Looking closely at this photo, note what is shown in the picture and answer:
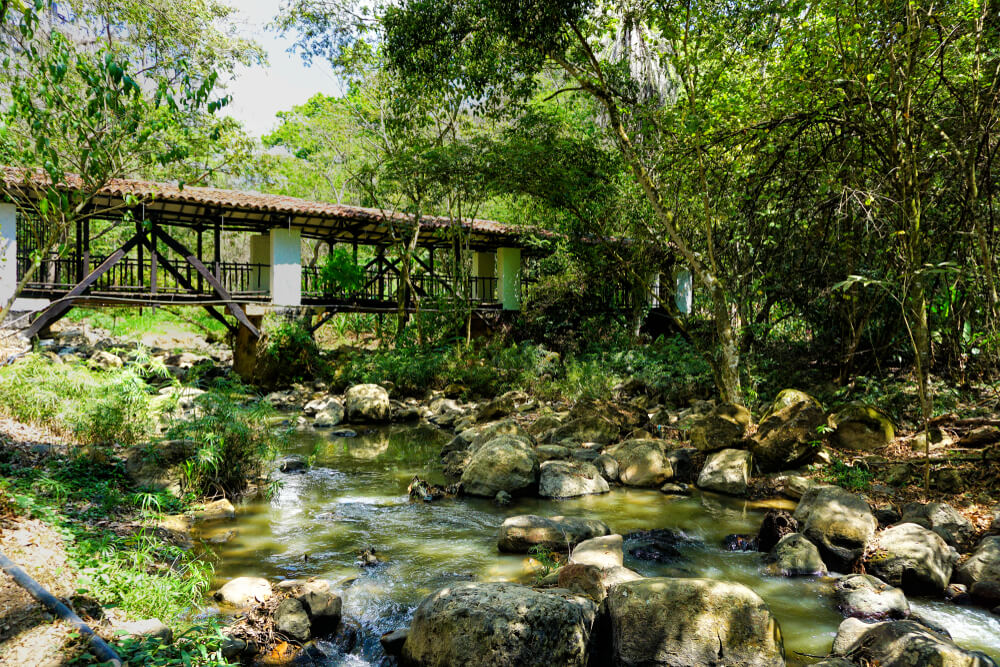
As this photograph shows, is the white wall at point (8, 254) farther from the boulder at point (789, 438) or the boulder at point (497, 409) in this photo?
the boulder at point (789, 438)

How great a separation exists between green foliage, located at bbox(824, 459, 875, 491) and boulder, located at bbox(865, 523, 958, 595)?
165cm

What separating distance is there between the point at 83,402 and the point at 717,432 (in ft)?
24.4

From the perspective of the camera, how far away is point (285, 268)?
1544 centimetres

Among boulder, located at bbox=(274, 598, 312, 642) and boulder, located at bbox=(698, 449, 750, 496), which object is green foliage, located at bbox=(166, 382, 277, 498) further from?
boulder, located at bbox=(698, 449, 750, 496)

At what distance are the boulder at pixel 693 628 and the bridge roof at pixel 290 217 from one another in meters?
11.3

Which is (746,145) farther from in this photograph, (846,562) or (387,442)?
(387,442)

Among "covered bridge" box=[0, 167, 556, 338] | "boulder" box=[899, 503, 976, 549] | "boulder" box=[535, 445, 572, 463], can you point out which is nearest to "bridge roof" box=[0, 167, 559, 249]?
"covered bridge" box=[0, 167, 556, 338]

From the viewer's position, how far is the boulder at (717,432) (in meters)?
8.02

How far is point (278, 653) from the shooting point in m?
3.79

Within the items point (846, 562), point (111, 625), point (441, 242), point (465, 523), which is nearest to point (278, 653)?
point (111, 625)

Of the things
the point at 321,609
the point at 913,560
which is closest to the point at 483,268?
the point at 913,560

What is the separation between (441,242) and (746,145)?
38.2ft

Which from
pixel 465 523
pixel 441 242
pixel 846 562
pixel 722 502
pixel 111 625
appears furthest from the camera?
pixel 441 242

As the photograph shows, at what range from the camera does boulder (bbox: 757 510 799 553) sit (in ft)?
18.1
